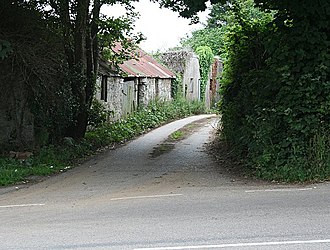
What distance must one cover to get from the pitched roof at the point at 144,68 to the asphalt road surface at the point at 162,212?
17.9 metres

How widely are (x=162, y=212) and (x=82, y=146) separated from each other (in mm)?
11808

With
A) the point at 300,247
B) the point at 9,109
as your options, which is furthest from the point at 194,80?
the point at 300,247

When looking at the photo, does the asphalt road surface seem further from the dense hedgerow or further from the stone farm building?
the stone farm building

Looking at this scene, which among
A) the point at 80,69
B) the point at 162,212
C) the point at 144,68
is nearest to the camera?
the point at 162,212

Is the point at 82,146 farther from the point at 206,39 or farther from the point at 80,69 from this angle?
the point at 206,39

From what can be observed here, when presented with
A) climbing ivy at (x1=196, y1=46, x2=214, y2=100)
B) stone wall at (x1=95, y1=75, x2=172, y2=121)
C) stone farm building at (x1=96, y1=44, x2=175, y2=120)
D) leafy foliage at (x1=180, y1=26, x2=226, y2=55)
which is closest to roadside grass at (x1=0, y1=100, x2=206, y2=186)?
stone wall at (x1=95, y1=75, x2=172, y2=121)

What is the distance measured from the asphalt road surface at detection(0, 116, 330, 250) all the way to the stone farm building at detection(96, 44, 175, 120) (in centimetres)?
1313

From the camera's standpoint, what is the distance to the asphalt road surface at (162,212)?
25.5 ft

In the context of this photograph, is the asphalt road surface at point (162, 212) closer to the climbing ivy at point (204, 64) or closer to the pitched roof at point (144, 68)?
the pitched roof at point (144, 68)

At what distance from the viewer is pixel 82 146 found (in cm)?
2128

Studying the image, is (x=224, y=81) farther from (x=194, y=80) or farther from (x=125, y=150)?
(x=194, y=80)

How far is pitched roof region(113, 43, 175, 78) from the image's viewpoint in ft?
112

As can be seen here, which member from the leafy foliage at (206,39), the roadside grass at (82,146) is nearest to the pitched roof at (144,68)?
the roadside grass at (82,146)

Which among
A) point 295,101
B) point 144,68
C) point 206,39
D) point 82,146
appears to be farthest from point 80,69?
point 206,39
